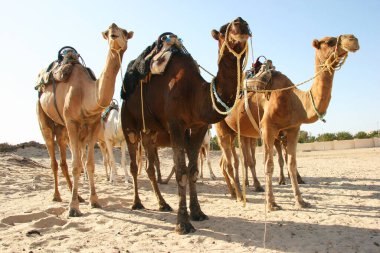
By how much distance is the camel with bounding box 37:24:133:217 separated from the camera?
633 centimetres

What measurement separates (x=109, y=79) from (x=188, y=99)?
1681mm

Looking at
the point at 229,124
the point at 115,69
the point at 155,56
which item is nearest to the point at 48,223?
the point at 115,69

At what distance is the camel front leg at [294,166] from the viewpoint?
22.1ft

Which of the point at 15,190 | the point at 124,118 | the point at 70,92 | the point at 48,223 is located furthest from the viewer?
the point at 15,190

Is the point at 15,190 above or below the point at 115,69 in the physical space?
below

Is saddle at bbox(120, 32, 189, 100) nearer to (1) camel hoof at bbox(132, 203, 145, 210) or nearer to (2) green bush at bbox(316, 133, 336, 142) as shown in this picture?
(1) camel hoof at bbox(132, 203, 145, 210)

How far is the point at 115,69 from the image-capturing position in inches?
251

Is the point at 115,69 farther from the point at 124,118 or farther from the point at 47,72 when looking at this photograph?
the point at 47,72

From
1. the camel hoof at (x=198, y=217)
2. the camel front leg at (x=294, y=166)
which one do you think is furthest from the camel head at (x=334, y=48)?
the camel hoof at (x=198, y=217)

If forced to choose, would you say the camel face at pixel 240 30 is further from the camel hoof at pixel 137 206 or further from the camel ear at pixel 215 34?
the camel hoof at pixel 137 206

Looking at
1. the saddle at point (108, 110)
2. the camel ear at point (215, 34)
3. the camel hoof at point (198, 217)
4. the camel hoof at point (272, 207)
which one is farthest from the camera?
the saddle at point (108, 110)

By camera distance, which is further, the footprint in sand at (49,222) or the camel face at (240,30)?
the footprint in sand at (49,222)

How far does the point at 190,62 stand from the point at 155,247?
2.89 m

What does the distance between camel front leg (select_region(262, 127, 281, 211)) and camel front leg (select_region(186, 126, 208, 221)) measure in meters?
1.41
